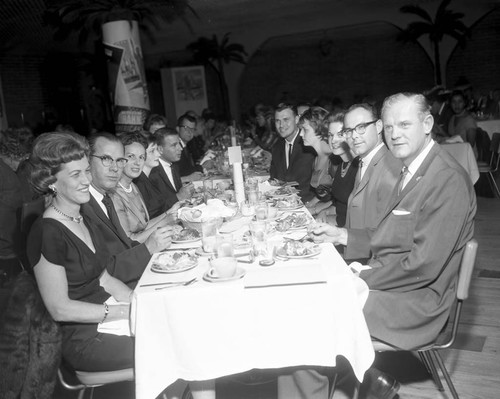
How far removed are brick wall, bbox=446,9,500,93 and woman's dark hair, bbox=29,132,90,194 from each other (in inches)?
476

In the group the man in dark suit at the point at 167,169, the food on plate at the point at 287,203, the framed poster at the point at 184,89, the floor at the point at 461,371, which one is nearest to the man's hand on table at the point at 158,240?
the floor at the point at 461,371

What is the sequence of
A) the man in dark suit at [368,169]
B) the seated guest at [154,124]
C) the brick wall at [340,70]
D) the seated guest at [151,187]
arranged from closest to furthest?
the man in dark suit at [368,169]
the seated guest at [151,187]
the seated guest at [154,124]
the brick wall at [340,70]

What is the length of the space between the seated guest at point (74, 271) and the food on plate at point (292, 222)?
2.77 ft

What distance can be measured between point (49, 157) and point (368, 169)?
168cm

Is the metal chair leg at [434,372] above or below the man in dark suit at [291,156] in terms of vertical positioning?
below

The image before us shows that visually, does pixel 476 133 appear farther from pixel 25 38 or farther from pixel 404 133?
pixel 25 38

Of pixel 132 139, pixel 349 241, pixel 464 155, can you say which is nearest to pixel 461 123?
pixel 464 155

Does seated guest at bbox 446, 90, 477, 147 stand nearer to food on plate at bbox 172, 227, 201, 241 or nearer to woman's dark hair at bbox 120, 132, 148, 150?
woman's dark hair at bbox 120, 132, 148, 150

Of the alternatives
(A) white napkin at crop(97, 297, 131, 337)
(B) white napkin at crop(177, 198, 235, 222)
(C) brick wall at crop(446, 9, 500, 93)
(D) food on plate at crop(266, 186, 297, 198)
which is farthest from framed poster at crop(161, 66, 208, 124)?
(A) white napkin at crop(97, 297, 131, 337)

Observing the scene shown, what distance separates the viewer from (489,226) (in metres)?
5.41

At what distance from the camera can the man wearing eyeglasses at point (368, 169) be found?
2789 mm

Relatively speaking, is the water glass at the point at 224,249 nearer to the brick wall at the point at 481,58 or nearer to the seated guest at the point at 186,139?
the seated guest at the point at 186,139

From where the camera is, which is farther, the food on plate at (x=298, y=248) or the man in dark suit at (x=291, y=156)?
the man in dark suit at (x=291, y=156)

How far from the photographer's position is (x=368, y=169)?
9.65 feet
